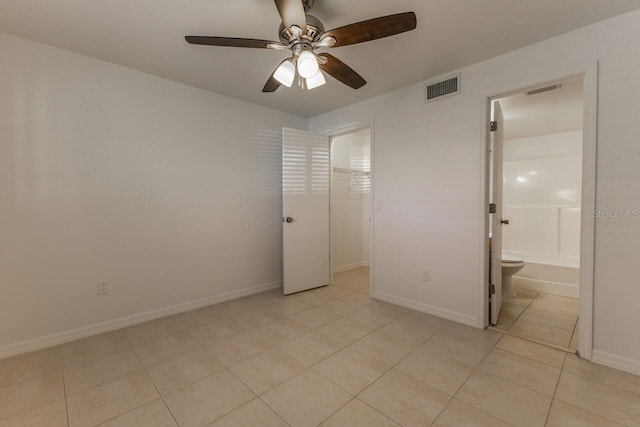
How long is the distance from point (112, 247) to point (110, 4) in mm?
1886

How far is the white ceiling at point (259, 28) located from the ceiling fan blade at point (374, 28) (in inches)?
12.7

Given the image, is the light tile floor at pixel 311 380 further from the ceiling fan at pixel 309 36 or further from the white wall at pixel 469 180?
the ceiling fan at pixel 309 36

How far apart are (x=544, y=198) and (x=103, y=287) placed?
19.9 ft

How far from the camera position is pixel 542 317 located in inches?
108

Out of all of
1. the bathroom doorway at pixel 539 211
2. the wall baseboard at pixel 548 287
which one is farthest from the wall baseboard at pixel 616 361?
the wall baseboard at pixel 548 287

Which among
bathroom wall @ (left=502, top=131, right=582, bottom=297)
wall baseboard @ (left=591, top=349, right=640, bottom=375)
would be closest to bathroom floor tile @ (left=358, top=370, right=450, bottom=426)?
wall baseboard @ (left=591, top=349, right=640, bottom=375)

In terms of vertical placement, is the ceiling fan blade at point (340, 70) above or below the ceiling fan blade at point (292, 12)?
below

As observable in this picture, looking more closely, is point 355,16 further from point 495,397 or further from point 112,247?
point 112,247

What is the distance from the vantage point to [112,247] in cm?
250

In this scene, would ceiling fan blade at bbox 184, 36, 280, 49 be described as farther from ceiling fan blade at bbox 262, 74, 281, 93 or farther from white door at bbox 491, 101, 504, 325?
white door at bbox 491, 101, 504, 325

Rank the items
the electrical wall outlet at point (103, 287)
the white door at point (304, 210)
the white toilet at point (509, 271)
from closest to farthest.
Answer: the electrical wall outlet at point (103, 287), the white toilet at point (509, 271), the white door at point (304, 210)

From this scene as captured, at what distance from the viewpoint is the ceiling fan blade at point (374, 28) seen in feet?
4.57

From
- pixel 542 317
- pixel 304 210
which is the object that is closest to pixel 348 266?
pixel 304 210

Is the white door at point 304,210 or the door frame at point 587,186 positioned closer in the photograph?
the door frame at point 587,186
